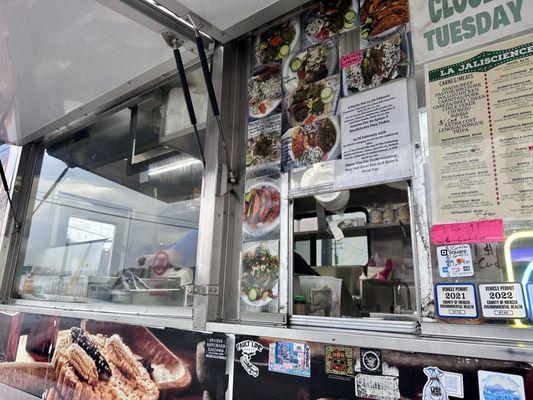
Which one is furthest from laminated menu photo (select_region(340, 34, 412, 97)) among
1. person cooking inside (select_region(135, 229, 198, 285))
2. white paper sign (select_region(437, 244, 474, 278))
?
person cooking inside (select_region(135, 229, 198, 285))

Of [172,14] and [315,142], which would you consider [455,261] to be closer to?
[315,142]

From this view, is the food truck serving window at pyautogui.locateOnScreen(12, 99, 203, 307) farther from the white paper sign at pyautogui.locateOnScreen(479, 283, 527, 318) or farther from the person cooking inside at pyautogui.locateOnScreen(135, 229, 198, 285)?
the white paper sign at pyautogui.locateOnScreen(479, 283, 527, 318)

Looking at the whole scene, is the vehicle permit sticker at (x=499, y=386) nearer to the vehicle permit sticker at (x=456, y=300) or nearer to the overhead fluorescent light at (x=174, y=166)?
the vehicle permit sticker at (x=456, y=300)

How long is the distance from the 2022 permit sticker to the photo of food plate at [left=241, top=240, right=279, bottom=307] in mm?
185

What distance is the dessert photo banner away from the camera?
1.59 meters

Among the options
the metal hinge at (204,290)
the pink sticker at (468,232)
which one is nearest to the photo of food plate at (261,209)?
the metal hinge at (204,290)

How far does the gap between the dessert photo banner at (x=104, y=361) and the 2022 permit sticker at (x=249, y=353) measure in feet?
0.32

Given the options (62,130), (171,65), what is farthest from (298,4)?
(62,130)

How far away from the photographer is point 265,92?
71.9 inches

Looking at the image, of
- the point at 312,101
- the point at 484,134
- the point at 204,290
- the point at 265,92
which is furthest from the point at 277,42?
the point at 204,290

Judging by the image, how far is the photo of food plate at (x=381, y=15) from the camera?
1421 millimetres

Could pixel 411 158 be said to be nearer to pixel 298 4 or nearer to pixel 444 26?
pixel 444 26

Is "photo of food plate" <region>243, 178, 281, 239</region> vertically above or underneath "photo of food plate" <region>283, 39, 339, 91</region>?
underneath

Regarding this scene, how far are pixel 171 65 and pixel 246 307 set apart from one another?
1398 mm
